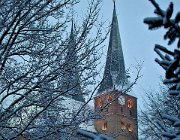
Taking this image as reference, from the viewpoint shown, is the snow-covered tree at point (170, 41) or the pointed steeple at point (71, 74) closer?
the snow-covered tree at point (170, 41)

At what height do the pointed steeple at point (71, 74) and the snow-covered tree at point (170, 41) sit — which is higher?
the pointed steeple at point (71, 74)

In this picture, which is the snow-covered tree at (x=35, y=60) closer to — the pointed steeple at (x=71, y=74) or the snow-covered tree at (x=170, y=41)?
the pointed steeple at (x=71, y=74)

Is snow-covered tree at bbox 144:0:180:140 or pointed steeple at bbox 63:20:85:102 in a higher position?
pointed steeple at bbox 63:20:85:102

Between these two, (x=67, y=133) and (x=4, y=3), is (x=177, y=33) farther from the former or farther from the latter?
(x=67, y=133)

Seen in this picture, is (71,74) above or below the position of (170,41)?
above

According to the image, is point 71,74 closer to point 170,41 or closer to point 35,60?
point 35,60

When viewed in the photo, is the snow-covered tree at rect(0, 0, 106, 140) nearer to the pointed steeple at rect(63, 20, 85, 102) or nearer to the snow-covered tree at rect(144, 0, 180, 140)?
the pointed steeple at rect(63, 20, 85, 102)

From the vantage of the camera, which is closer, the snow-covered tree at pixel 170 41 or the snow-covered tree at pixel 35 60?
the snow-covered tree at pixel 170 41

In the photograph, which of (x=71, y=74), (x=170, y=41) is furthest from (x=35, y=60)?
(x=170, y=41)

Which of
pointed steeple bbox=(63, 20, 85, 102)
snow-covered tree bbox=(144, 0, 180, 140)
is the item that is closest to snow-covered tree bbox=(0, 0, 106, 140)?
pointed steeple bbox=(63, 20, 85, 102)

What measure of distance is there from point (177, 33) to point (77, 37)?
19.0 feet

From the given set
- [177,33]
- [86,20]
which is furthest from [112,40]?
[177,33]

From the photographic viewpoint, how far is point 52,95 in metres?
6.79

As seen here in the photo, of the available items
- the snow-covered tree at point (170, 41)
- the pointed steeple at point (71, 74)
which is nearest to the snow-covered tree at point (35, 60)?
the pointed steeple at point (71, 74)
